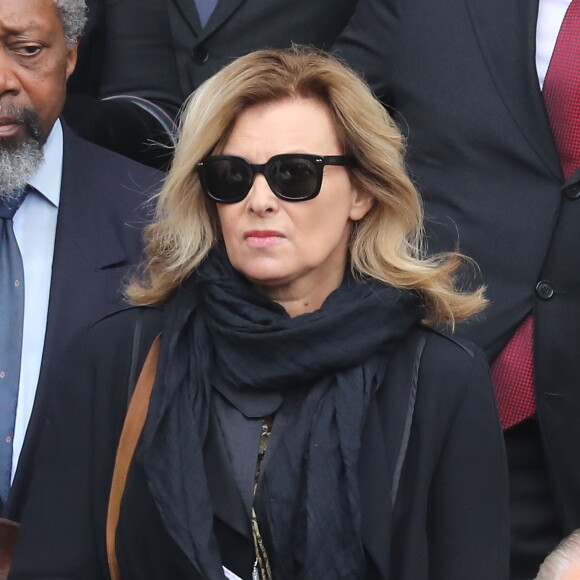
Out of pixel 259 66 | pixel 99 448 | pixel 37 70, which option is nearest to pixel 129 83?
pixel 37 70

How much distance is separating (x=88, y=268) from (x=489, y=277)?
0.96 metres

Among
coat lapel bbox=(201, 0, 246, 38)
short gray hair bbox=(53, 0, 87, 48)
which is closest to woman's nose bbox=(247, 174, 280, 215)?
short gray hair bbox=(53, 0, 87, 48)

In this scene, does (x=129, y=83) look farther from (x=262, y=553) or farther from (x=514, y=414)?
(x=262, y=553)

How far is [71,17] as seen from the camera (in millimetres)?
3670

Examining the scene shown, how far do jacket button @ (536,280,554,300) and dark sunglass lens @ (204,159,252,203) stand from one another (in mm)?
852

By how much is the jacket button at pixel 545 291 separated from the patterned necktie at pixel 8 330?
1.22 meters

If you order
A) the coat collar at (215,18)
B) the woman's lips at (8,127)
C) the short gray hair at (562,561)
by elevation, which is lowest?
the short gray hair at (562,561)

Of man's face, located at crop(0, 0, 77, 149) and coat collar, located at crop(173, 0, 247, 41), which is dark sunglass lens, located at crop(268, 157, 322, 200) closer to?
man's face, located at crop(0, 0, 77, 149)

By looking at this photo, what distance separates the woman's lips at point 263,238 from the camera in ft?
9.62

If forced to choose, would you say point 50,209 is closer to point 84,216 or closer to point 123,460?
point 84,216

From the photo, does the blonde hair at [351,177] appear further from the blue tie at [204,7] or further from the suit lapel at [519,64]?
the blue tie at [204,7]

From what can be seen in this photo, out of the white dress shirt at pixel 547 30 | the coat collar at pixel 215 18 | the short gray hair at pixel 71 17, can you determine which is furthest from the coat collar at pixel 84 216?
the white dress shirt at pixel 547 30

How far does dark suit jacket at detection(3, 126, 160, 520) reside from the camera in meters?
3.33

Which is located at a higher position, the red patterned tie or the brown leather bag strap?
the red patterned tie
